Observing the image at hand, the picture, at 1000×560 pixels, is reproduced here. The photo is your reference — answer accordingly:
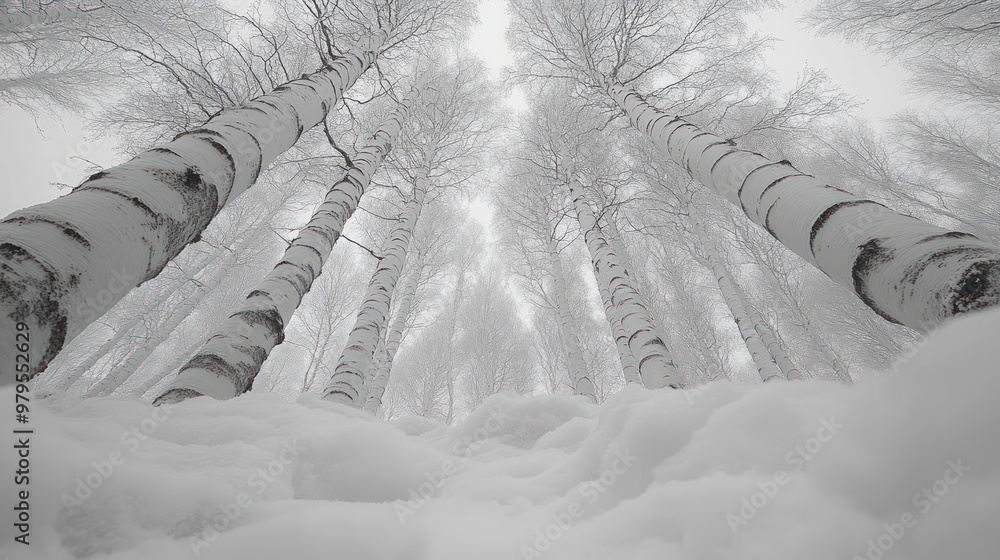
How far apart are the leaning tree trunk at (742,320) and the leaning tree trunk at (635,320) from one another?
3.16m

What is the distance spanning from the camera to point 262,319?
2.30 m

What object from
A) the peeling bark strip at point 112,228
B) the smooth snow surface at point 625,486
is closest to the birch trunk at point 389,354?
the peeling bark strip at point 112,228

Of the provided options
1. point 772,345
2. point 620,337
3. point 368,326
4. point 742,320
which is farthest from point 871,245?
point 772,345

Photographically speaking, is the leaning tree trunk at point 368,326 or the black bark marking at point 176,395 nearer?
the black bark marking at point 176,395

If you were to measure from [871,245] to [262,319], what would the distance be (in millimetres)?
3011

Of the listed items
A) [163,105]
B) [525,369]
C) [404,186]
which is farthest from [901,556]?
[525,369]

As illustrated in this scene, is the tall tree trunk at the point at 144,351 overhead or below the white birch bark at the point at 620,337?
overhead

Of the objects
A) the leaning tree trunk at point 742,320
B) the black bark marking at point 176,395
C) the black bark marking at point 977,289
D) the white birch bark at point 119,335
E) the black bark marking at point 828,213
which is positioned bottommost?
the black bark marking at point 977,289

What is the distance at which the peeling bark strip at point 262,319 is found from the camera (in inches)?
74.0

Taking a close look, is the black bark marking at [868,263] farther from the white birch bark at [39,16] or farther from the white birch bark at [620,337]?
the white birch bark at [39,16]

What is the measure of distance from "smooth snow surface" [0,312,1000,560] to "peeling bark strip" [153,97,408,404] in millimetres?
812

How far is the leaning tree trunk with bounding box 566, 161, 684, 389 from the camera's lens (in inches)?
129

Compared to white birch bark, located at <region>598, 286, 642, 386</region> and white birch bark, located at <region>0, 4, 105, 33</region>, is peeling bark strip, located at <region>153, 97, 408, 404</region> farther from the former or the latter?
white birch bark, located at <region>0, 4, 105, 33</region>

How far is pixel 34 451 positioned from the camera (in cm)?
70
